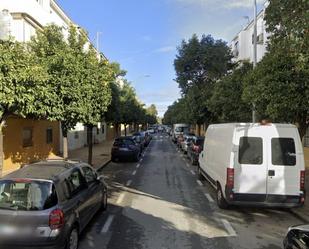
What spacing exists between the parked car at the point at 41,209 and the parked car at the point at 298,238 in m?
3.56

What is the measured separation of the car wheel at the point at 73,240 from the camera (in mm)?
7812

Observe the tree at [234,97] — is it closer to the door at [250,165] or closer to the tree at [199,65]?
the door at [250,165]

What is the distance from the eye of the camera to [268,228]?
10336mm

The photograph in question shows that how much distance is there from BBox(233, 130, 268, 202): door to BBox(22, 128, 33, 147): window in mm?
14411

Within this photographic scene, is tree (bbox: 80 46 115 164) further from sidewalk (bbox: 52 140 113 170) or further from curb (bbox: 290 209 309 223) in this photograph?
curb (bbox: 290 209 309 223)

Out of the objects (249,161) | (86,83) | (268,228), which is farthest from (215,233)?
(86,83)

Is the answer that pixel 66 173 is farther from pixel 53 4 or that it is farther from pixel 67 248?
pixel 53 4

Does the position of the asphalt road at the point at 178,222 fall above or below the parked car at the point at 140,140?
below

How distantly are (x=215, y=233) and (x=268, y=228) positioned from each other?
1439mm

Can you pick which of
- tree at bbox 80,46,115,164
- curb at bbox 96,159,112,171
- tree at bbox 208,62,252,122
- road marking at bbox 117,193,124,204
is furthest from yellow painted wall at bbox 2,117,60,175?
tree at bbox 208,62,252,122

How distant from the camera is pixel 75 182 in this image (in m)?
9.08

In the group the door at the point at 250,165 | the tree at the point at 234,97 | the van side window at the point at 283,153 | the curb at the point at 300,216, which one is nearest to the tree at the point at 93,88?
the tree at the point at 234,97

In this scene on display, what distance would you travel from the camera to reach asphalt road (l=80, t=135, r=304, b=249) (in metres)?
8.92

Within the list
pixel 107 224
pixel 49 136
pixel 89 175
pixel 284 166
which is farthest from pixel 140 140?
pixel 107 224
